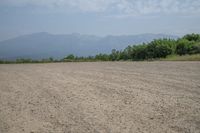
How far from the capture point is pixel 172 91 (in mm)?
12164

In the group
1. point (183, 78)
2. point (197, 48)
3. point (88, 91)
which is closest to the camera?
point (88, 91)

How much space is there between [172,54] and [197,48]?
2.10m

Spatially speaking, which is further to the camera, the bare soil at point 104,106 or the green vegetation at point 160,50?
the green vegetation at point 160,50

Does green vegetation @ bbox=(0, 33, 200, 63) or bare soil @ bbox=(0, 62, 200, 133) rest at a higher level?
green vegetation @ bbox=(0, 33, 200, 63)

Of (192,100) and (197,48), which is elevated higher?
(197,48)

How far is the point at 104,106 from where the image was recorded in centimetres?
1022

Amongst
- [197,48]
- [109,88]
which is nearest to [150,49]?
[197,48]

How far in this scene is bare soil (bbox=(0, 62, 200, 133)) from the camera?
809 centimetres

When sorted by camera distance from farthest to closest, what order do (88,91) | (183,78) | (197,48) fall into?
(197,48) < (183,78) < (88,91)

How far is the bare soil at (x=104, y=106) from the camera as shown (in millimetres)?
8094

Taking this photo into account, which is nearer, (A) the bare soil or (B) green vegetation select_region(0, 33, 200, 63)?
(A) the bare soil

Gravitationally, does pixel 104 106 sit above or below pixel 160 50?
below

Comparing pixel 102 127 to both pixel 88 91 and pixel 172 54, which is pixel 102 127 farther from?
pixel 172 54

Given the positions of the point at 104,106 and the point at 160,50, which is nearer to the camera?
the point at 104,106
